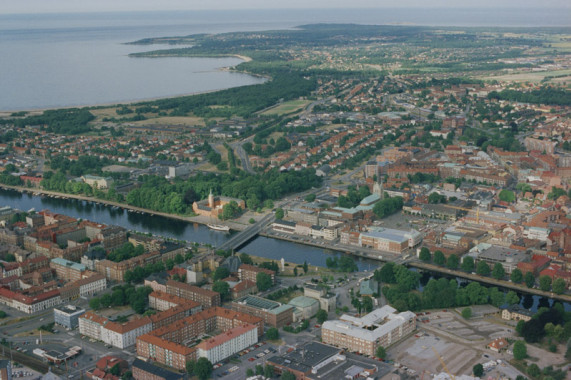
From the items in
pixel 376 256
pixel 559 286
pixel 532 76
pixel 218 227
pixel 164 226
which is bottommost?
pixel 164 226

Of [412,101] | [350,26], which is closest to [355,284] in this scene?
[412,101]

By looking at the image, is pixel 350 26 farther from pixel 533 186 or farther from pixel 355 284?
pixel 355 284

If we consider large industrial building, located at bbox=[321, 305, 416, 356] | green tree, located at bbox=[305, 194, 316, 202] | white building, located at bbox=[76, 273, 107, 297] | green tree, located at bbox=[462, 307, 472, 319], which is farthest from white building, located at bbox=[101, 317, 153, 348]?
green tree, located at bbox=[305, 194, 316, 202]

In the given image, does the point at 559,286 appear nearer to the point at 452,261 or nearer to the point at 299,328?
the point at 452,261

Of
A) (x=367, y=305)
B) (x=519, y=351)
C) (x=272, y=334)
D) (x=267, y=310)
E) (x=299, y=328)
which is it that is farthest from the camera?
(x=367, y=305)

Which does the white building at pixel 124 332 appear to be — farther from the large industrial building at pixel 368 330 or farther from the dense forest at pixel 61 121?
the dense forest at pixel 61 121

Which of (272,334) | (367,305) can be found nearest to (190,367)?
(272,334)
